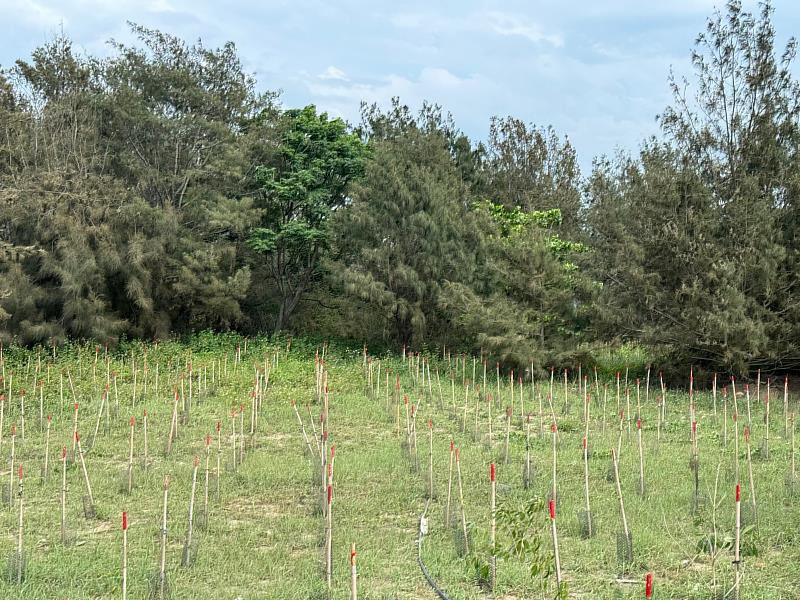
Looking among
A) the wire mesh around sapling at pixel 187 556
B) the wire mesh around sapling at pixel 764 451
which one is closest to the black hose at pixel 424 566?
the wire mesh around sapling at pixel 187 556

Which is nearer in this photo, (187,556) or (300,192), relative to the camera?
(187,556)

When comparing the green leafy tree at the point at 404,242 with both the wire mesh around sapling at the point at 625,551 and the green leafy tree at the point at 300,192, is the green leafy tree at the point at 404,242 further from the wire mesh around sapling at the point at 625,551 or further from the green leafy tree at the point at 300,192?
the wire mesh around sapling at the point at 625,551

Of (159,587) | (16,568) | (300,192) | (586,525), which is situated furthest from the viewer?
(300,192)

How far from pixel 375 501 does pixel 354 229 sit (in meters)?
11.8

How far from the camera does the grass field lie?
530cm

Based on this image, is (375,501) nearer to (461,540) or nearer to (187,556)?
(461,540)

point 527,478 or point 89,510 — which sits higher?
point 527,478

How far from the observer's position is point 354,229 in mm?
18453

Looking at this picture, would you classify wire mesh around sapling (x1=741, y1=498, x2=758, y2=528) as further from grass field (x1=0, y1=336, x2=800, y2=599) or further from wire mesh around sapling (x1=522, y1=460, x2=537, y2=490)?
wire mesh around sapling (x1=522, y1=460, x2=537, y2=490)

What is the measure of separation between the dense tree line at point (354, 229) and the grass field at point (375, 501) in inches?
100

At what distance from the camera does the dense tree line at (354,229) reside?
14820 millimetres

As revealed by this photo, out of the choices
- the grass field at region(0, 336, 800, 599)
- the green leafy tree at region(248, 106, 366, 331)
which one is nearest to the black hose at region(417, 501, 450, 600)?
the grass field at region(0, 336, 800, 599)

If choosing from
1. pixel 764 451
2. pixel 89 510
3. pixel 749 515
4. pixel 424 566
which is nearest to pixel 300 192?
pixel 764 451

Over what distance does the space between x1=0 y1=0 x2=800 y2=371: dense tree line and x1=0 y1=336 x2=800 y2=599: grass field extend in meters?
2.55
